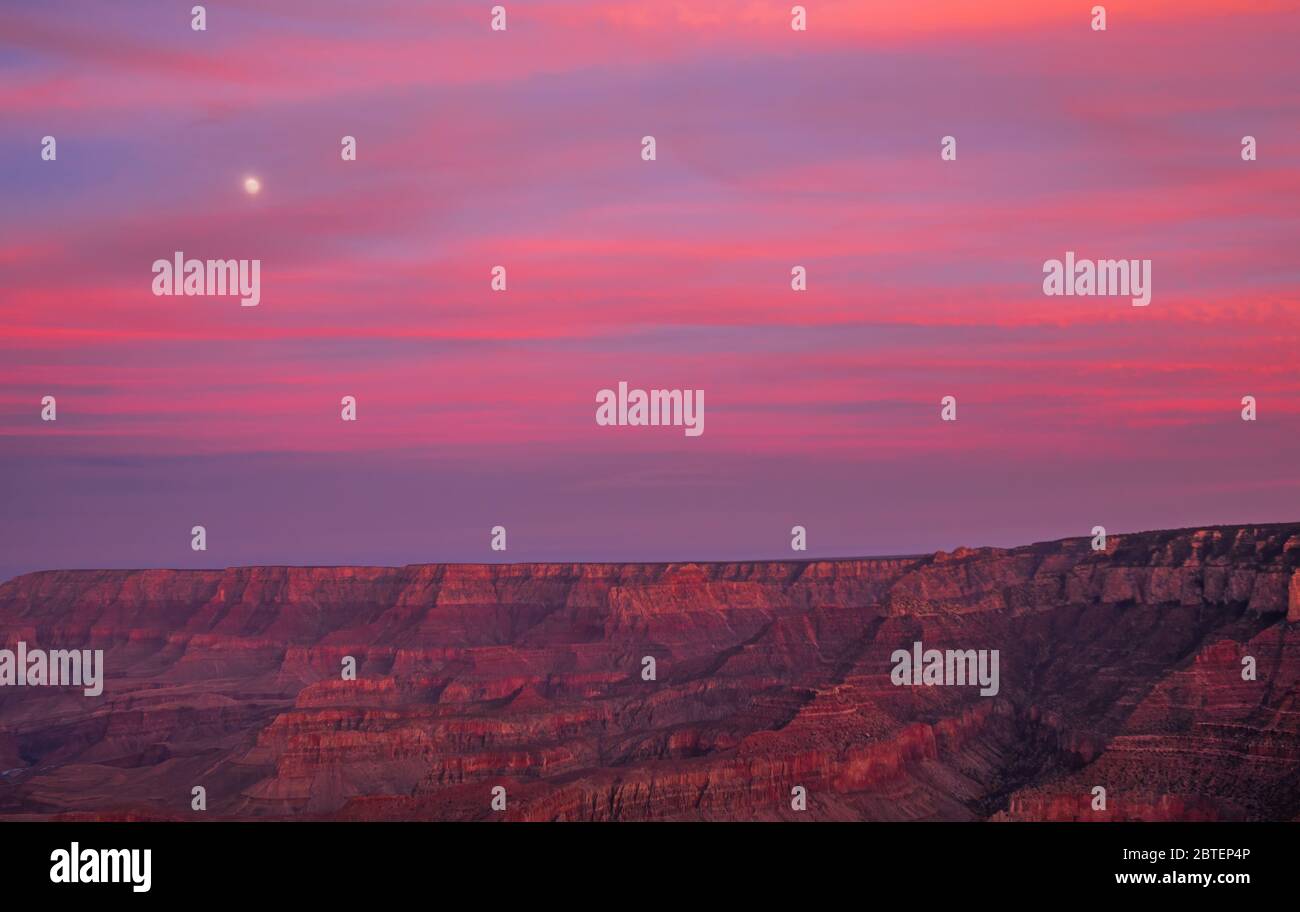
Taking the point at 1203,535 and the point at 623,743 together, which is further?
the point at 1203,535

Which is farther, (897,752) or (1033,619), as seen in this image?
(1033,619)

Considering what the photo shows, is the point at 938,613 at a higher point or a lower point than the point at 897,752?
higher

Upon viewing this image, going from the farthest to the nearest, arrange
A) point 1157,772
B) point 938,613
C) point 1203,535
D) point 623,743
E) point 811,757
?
point 938,613 < point 1203,535 < point 623,743 < point 811,757 < point 1157,772

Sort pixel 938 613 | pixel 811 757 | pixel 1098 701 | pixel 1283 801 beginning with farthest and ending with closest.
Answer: pixel 938 613 → pixel 1098 701 → pixel 811 757 → pixel 1283 801

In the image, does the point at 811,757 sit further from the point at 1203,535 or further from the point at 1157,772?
the point at 1203,535

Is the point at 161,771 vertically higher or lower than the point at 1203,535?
lower
